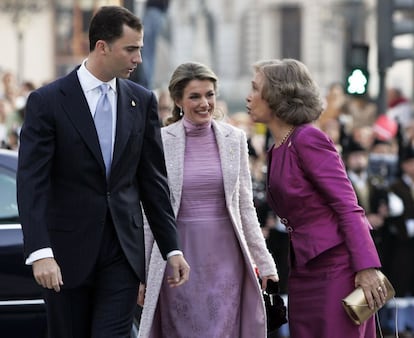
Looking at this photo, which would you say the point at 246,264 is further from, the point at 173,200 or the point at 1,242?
the point at 1,242

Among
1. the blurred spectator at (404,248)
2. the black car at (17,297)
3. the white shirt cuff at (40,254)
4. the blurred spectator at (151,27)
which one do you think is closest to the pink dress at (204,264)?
the black car at (17,297)

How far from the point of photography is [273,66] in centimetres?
646

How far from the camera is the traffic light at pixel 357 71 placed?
14.3m

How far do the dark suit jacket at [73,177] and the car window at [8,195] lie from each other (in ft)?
5.07

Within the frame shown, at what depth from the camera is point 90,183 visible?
6.00m

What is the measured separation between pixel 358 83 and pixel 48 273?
9.00 meters

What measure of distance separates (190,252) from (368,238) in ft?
4.65

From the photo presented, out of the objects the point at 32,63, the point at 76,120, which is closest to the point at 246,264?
the point at 76,120

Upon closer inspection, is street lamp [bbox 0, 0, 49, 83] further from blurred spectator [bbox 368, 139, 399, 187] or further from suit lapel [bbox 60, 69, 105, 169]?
suit lapel [bbox 60, 69, 105, 169]

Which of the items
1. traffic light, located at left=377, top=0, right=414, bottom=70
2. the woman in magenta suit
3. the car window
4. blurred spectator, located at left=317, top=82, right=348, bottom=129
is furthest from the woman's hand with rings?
blurred spectator, located at left=317, top=82, right=348, bottom=129

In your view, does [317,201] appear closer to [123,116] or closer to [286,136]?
[286,136]

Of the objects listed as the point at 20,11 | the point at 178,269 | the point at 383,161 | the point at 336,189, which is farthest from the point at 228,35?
the point at 336,189

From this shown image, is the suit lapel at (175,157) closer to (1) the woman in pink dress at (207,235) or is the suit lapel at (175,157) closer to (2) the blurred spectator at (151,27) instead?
(1) the woman in pink dress at (207,235)

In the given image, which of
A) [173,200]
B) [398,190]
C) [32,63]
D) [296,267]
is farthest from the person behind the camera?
[32,63]
